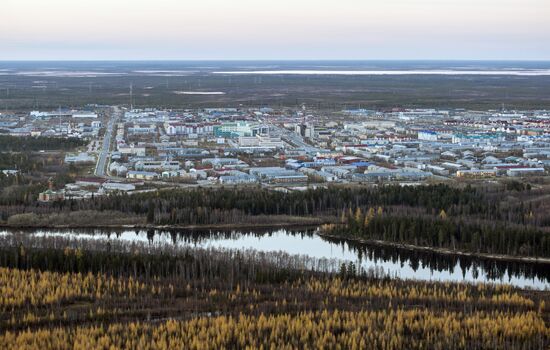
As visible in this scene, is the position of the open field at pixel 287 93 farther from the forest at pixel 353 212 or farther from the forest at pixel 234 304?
the forest at pixel 234 304

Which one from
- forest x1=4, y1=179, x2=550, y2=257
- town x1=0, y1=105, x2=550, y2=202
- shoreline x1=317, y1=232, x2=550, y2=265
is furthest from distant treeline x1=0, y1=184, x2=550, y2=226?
shoreline x1=317, y1=232, x2=550, y2=265

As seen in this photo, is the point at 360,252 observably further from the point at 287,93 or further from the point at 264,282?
the point at 287,93

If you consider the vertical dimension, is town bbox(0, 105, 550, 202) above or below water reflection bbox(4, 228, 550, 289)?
below

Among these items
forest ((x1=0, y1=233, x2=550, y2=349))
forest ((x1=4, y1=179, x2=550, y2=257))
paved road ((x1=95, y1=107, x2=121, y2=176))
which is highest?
forest ((x1=0, y1=233, x2=550, y2=349))

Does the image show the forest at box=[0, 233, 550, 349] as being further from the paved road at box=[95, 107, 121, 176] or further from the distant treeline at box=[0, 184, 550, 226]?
the paved road at box=[95, 107, 121, 176]

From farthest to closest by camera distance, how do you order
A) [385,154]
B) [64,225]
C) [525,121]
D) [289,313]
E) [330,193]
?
1. [525,121]
2. [385,154]
3. [330,193]
4. [64,225]
5. [289,313]

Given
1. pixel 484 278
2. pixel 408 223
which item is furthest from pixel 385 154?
pixel 484 278

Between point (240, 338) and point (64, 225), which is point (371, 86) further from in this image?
point (240, 338)
